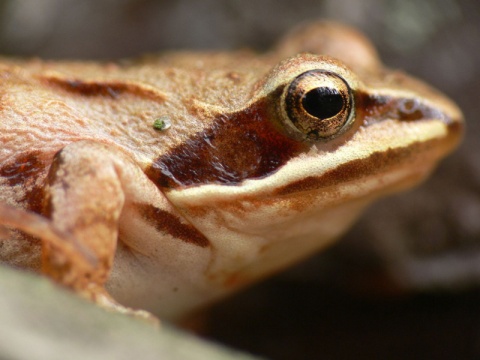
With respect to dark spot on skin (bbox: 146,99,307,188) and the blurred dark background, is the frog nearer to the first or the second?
dark spot on skin (bbox: 146,99,307,188)

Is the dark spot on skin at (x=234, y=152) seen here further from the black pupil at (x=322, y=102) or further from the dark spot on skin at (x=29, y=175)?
the dark spot on skin at (x=29, y=175)

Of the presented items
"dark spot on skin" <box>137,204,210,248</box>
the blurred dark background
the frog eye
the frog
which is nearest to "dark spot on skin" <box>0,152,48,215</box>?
the frog

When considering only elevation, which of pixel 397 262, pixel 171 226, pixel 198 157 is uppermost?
pixel 397 262

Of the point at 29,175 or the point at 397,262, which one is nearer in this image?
the point at 29,175

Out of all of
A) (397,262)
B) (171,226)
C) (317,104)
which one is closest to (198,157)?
(171,226)

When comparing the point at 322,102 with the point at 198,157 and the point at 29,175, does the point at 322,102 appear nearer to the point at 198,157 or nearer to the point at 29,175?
the point at 198,157

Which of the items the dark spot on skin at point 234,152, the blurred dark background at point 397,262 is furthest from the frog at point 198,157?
the blurred dark background at point 397,262

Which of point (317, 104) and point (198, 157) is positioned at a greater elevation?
point (317, 104)

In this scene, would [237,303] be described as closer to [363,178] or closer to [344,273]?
[344,273]
